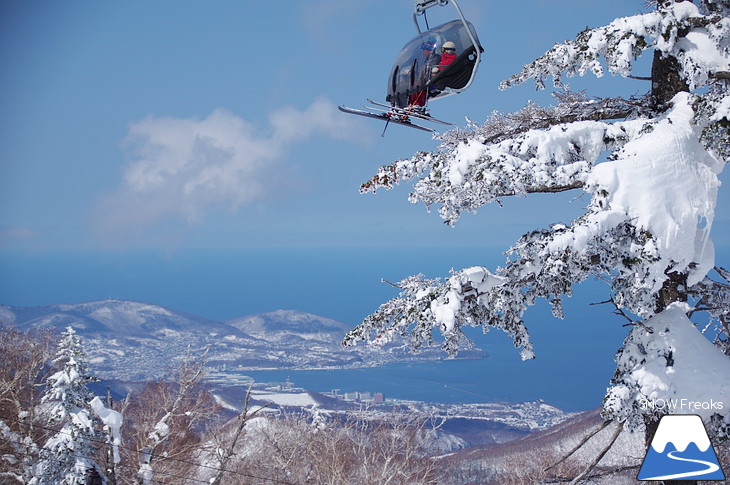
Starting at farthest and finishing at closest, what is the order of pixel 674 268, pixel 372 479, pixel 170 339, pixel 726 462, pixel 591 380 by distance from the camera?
pixel 170 339
pixel 591 380
pixel 372 479
pixel 726 462
pixel 674 268

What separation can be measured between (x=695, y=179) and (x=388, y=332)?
112 inches

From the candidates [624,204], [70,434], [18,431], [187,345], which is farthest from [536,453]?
[187,345]

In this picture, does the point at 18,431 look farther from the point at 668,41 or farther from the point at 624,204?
the point at 668,41

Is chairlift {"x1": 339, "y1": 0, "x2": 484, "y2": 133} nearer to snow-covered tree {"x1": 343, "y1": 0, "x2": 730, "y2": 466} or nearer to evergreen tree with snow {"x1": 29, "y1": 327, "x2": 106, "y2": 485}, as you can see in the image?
snow-covered tree {"x1": 343, "y1": 0, "x2": 730, "y2": 466}

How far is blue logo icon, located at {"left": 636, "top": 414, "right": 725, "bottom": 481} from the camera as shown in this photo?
373cm

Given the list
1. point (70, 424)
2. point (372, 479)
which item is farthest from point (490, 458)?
point (70, 424)

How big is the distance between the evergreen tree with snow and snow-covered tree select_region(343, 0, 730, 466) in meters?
9.49

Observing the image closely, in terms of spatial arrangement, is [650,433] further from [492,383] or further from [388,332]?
[492,383]

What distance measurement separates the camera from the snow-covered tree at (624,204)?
179 inches

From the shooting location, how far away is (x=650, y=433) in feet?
16.6

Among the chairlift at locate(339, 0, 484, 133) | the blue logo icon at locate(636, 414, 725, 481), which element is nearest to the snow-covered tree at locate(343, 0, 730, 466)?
the blue logo icon at locate(636, 414, 725, 481)

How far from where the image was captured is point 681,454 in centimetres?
385

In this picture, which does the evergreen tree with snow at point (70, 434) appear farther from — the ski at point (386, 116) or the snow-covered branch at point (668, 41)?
the snow-covered branch at point (668, 41)

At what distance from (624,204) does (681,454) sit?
6.03 feet
